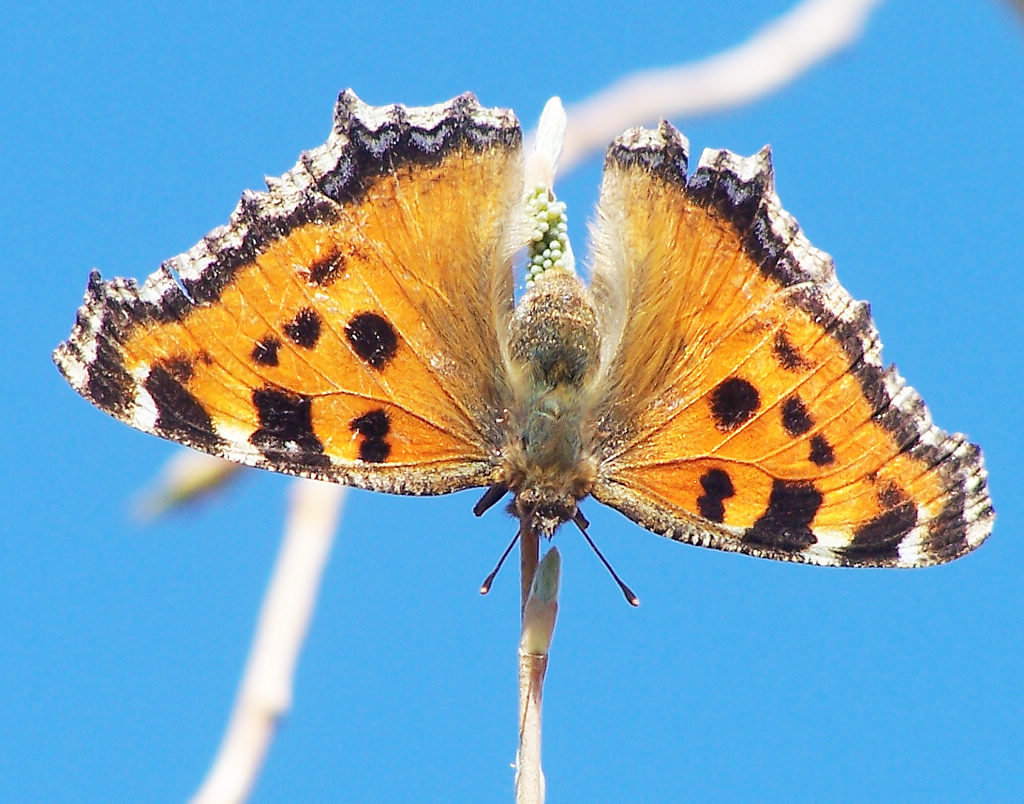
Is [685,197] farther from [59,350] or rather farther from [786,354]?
[59,350]

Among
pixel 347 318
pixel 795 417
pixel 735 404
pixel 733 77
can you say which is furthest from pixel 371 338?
pixel 733 77

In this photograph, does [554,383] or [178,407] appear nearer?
[178,407]

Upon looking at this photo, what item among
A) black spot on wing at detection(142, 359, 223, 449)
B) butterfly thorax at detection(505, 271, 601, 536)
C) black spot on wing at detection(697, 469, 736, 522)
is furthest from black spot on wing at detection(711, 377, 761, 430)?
black spot on wing at detection(142, 359, 223, 449)

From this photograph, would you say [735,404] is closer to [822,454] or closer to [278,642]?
[822,454]

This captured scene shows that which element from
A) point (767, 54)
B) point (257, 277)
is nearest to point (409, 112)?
point (257, 277)

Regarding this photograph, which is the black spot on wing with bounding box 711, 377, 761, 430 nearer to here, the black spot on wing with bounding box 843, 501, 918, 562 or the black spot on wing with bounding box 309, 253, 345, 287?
the black spot on wing with bounding box 843, 501, 918, 562

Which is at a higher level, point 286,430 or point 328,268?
point 328,268

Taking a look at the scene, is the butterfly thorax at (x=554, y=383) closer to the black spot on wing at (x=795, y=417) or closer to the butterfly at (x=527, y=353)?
the butterfly at (x=527, y=353)
